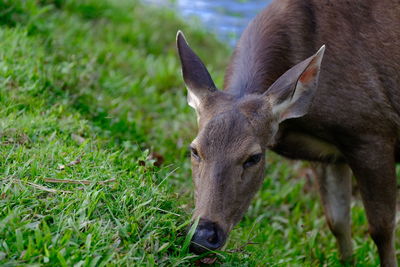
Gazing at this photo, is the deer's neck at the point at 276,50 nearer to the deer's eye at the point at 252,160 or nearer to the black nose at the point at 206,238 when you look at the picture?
the deer's eye at the point at 252,160

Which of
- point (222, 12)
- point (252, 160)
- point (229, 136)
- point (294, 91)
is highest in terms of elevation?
point (294, 91)

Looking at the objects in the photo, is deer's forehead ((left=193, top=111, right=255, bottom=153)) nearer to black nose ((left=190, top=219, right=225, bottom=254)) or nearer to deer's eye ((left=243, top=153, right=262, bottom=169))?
deer's eye ((left=243, top=153, right=262, bottom=169))

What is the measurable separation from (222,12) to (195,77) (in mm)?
7382

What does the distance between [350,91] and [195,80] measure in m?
1.25

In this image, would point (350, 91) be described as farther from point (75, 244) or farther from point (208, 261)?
point (75, 244)

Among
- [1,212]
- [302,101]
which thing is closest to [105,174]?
[1,212]

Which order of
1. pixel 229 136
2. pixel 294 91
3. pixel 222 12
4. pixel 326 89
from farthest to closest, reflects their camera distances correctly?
pixel 222 12, pixel 326 89, pixel 294 91, pixel 229 136

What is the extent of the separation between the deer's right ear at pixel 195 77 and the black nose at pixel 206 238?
3.93ft

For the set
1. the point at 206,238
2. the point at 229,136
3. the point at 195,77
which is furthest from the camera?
A: the point at 195,77

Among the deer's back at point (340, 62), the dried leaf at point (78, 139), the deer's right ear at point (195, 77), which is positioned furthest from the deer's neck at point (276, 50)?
the dried leaf at point (78, 139)

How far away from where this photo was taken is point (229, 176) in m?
4.30

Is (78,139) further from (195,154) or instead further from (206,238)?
(206,238)

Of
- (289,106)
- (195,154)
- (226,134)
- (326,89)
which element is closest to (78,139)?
(195,154)

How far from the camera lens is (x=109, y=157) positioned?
4.79 metres
